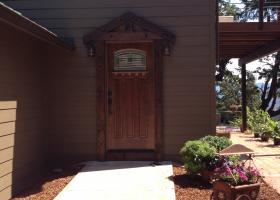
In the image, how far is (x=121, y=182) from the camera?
676 centimetres

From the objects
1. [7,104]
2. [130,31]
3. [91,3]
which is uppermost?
[91,3]

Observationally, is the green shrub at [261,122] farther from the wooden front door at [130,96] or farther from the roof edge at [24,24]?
the roof edge at [24,24]

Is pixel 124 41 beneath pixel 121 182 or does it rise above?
above

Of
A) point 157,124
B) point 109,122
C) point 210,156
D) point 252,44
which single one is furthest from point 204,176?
point 252,44

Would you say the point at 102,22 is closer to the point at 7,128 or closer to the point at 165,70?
the point at 165,70

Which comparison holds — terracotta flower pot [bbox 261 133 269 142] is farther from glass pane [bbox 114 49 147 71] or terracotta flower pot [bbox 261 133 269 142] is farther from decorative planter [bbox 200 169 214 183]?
decorative planter [bbox 200 169 214 183]

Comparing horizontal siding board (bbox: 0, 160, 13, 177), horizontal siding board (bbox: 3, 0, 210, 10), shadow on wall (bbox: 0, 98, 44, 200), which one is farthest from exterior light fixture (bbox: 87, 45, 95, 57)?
horizontal siding board (bbox: 0, 160, 13, 177)

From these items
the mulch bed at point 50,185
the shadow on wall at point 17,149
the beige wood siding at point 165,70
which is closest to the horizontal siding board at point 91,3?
the beige wood siding at point 165,70

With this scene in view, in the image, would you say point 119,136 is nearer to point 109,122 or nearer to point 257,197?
point 109,122

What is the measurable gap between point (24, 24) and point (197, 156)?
300 cm

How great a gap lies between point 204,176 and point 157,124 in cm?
199

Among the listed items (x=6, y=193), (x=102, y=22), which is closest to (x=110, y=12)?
(x=102, y=22)

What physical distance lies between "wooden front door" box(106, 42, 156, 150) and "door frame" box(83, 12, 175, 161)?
0.11 m

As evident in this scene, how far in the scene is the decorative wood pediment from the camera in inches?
327
